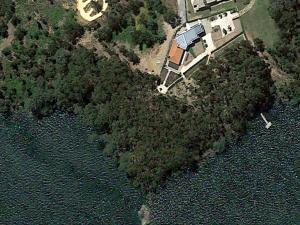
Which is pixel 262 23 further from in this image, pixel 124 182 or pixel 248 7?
pixel 124 182

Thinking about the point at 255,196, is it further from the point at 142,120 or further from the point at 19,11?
the point at 19,11

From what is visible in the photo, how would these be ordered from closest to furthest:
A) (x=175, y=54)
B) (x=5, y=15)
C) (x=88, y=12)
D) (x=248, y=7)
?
(x=248, y=7), (x=175, y=54), (x=88, y=12), (x=5, y=15)

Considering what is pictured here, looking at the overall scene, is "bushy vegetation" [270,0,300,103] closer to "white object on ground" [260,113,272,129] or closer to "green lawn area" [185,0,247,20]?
"white object on ground" [260,113,272,129]

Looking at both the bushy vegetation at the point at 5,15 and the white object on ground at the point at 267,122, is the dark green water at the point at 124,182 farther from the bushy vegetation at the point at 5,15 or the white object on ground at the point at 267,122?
the bushy vegetation at the point at 5,15

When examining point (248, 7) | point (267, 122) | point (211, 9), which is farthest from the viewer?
point (267, 122)

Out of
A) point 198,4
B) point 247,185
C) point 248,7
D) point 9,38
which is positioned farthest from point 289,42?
point 9,38

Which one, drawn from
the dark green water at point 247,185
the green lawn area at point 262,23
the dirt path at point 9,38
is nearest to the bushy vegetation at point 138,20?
the green lawn area at point 262,23
